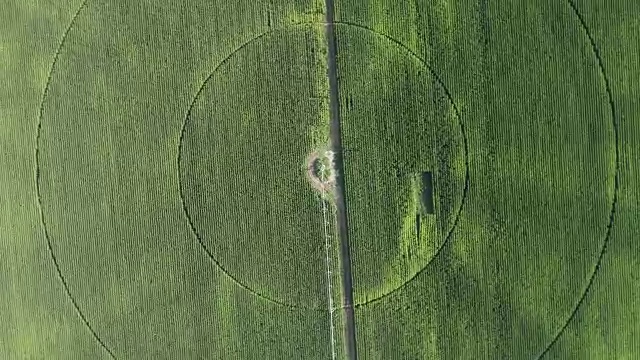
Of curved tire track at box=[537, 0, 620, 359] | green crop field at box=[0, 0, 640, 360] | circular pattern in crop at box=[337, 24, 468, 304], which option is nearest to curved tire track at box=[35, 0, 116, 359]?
green crop field at box=[0, 0, 640, 360]

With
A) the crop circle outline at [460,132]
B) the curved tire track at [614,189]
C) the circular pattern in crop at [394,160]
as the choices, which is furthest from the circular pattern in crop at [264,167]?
the curved tire track at [614,189]

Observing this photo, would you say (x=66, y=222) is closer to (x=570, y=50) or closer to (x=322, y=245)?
(x=322, y=245)

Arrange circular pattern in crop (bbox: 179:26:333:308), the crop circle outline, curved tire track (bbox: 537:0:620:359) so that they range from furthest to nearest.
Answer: circular pattern in crop (bbox: 179:26:333:308)
the crop circle outline
curved tire track (bbox: 537:0:620:359)

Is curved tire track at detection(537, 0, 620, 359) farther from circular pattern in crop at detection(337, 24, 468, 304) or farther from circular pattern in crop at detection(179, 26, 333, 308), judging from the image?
circular pattern in crop at detection(179, 26, 333, 308)

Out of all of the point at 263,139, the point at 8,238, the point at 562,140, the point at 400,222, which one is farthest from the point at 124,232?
the point at 562,140

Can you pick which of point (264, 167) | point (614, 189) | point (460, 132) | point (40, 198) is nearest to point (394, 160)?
point (460, 132)

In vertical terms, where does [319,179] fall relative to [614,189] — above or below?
above

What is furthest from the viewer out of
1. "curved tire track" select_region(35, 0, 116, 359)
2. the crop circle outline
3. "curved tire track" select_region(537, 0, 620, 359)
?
"curved tire track" select_region(35, 0, 116, 359)

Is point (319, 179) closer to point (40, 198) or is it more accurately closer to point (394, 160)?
point (394, 160)
